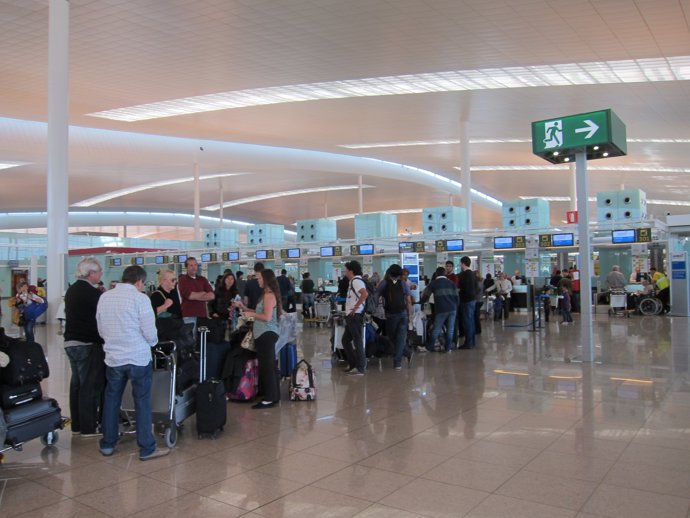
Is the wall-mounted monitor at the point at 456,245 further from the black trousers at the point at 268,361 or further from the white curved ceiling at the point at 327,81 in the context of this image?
the black trousers at the point at 268,361

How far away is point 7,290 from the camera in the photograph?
2795 centimetres

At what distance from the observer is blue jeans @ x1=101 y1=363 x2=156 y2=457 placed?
4312 millimetres

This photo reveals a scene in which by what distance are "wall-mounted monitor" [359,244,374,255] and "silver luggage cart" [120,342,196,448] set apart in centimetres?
1358

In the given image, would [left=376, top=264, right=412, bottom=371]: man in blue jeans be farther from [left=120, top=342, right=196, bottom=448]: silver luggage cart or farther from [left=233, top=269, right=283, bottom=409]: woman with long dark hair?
[left=120, top=342, right=196, bottom=448]: silver luggage cart

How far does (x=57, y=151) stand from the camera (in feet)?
35.6

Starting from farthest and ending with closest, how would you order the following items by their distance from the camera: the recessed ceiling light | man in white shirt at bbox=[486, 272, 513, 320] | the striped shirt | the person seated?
the recessed ceiling light → the person seated → man in white shirt at bbox=[486, 272, 513, 320] → the striped shirt

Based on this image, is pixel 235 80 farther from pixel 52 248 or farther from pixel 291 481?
pixel 291 481

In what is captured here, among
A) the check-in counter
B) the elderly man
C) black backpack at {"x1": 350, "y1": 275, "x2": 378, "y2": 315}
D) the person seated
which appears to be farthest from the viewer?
the check-in counter

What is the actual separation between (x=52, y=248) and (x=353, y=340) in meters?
6.44

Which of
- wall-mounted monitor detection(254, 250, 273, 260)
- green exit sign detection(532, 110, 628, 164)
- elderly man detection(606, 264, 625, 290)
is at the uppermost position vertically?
green exit sign detection(532, 110, 628, 164)

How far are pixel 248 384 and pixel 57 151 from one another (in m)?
7.40

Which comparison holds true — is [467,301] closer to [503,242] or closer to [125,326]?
[503,242]

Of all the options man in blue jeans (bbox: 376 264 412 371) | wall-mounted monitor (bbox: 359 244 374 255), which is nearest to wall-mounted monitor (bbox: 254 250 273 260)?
wall-mounted monitor (bbox: 359 244 374 255)

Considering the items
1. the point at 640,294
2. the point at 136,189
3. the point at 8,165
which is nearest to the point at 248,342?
the point at 640,294
